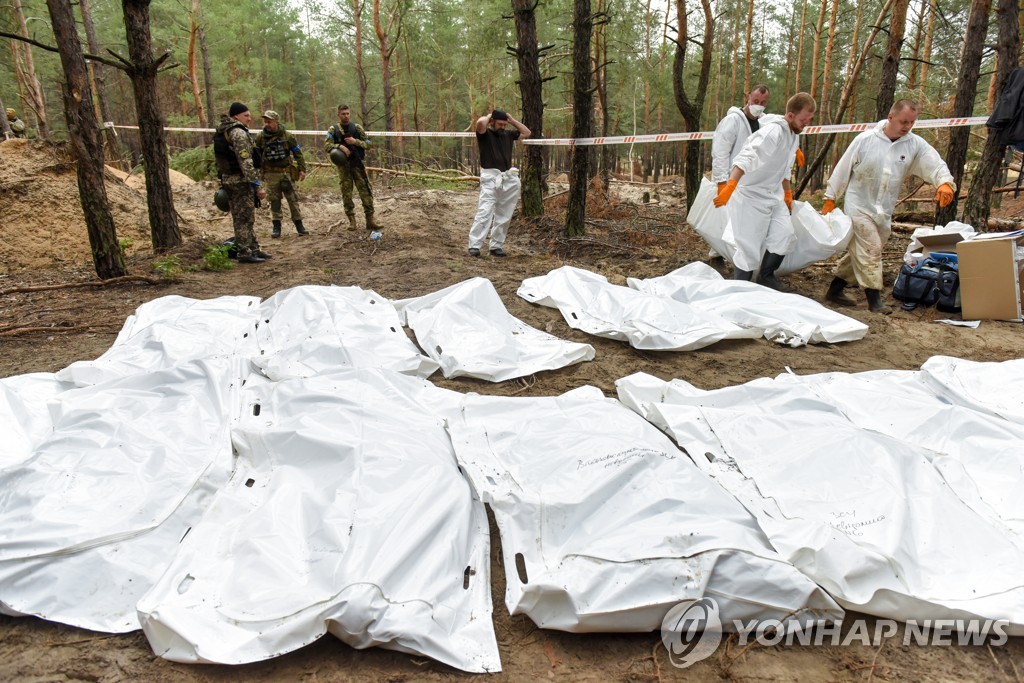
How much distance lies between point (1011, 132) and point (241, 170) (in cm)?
715

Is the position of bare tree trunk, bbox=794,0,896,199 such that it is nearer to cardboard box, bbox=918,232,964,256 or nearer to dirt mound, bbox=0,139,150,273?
cardboard box, bbox=918,232,964,256

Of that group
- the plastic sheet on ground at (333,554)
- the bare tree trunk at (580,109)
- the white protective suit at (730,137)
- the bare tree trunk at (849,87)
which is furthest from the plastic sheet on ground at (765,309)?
the bare tree trunk at (849,87)

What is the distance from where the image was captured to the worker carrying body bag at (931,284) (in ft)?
15.2

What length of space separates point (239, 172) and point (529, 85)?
3648 mm

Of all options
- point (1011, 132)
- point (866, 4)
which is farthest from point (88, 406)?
point (866, 4)

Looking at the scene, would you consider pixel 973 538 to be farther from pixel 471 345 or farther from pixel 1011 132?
pixel 1011 132

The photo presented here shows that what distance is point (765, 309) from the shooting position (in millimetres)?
4289

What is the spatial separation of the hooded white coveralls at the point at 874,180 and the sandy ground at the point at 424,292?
451mm

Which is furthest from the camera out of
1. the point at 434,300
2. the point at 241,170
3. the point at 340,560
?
→ the point at 241,170

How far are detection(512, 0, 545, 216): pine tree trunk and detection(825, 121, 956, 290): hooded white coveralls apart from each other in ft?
12.9

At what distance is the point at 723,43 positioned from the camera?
954 inches

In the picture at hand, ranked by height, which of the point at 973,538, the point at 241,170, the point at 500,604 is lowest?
the point at 500,604

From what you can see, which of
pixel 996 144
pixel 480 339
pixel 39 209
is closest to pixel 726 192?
pixel 480 339

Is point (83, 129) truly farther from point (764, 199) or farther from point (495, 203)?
point (764, 199)
